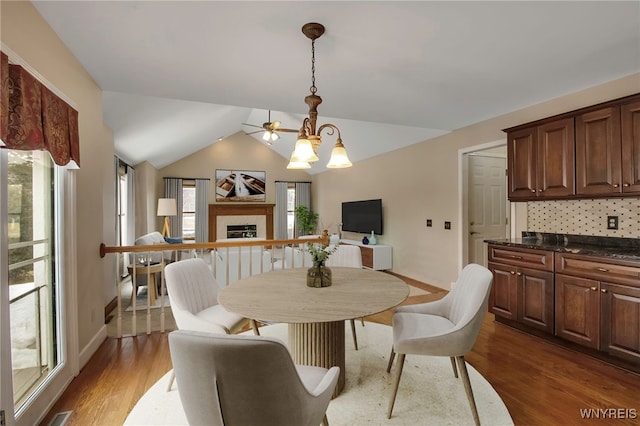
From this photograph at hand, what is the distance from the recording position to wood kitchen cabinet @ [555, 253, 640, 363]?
2154 mm

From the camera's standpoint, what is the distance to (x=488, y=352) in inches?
101

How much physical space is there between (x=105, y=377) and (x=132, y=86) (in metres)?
2.40

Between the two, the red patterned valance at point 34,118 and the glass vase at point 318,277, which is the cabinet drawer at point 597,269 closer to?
the glass vase at point 318,277

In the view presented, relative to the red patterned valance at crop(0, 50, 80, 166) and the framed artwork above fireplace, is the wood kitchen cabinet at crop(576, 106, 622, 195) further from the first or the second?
the framed artwork above fireplace

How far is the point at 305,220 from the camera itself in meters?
8.91

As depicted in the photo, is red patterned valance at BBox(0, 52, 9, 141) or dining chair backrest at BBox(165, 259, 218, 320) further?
dining chair backrest at BBox(165, 259, 218, 320)

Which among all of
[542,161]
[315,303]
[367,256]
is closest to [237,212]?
[367,256]

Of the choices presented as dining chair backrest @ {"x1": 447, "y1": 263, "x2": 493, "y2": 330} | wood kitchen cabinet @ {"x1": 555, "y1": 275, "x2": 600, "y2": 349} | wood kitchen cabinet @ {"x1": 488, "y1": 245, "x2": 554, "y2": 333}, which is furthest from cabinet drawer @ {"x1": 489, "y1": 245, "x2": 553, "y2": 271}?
dining chair backrest @ {"x1": 447, "y1": 263, "x2": 493, "y2": 330}

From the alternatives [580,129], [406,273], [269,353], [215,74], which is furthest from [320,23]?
[406,273]

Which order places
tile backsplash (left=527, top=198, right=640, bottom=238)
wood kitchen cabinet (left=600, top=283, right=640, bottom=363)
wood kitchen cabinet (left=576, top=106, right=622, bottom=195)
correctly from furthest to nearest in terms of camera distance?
tile backsplash (left=527, top=198, right=640, bottom=238) < wood kitchen cabinet (left=576, top=106, right=622, bottom=195) < wood kitchen cabinet (left=600, top=283, right=640, bottom=363)

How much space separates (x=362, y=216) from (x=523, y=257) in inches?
154

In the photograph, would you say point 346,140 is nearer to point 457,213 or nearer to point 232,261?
point 457,213

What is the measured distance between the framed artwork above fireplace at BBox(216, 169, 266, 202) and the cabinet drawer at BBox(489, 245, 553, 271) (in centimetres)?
691

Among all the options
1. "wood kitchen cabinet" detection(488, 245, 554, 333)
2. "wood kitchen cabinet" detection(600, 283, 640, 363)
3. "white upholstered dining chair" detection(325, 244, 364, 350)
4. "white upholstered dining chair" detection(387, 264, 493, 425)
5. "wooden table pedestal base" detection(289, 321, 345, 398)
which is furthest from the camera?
"white upholstered dining chair" detection(325, 244, 364, 350)
